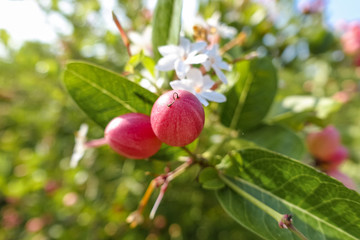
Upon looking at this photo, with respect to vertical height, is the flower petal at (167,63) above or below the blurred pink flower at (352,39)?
above

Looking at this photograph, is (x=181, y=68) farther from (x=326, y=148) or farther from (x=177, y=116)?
(x=326, y=148)

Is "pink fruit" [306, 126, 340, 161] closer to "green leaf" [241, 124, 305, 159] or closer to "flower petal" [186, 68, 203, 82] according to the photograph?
"green leaf" [241, 124, 305, 159]

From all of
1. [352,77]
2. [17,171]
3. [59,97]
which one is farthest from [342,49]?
[17,171]

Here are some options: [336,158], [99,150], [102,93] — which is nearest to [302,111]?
[336,158]

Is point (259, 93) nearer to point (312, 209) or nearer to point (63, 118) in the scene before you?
point (312, 209)

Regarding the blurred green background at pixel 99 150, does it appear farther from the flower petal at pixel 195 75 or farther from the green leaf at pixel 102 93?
the flower petal at pixel 195 75

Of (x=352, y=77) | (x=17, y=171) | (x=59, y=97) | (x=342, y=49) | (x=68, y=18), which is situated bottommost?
(x=352, y=77)

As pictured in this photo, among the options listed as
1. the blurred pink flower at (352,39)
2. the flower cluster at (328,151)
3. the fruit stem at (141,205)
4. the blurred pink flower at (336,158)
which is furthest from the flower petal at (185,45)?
the blurred pink flower at (352,39)
